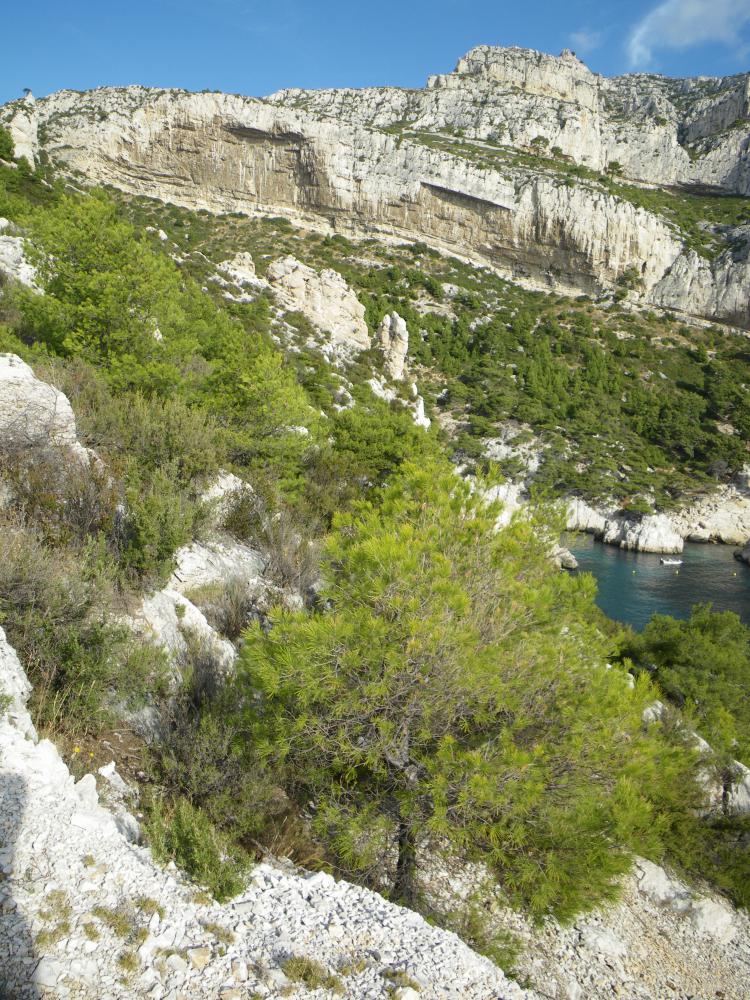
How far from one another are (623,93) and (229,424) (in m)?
103

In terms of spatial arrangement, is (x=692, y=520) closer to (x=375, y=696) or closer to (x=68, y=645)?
(x=375, y=696)

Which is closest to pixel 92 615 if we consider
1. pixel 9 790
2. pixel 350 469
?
pixel 9 790

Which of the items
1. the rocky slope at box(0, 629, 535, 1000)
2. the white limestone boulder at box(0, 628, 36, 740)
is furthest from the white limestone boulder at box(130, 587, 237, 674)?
the rocky slope at box(0, 629, 535, 1000)

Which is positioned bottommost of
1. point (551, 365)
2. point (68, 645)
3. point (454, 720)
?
point (454, 720)

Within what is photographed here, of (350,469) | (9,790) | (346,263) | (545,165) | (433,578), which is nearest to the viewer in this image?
(9,790)

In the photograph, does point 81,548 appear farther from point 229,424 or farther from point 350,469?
point 350,469

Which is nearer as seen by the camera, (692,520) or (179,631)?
(179,631)

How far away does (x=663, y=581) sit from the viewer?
28281mm

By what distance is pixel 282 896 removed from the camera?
3.39 metres

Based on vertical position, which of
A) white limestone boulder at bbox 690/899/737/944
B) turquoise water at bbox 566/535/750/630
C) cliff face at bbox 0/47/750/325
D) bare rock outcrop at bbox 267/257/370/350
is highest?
cliff face at bbox 0/47/750/325

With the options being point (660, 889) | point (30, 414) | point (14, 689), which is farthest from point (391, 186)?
point (14, 689)

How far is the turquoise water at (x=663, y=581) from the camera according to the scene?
2444 centimetres

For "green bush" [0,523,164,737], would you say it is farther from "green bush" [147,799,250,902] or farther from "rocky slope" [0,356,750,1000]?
"green bush" [147,799,250,902]

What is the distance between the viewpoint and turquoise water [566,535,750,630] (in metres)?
24.4
